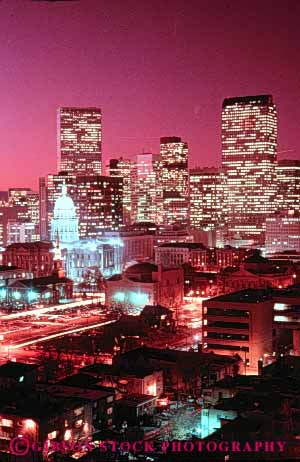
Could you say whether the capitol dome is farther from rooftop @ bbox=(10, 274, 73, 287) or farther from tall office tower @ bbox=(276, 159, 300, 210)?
tall office tower @ bbox=(276, 159, 300, 210)

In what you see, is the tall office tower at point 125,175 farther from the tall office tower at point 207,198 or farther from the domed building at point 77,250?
the domed building at point 77,250

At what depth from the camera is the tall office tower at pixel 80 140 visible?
77875 mm

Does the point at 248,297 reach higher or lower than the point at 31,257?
higher

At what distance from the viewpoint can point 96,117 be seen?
78.4 metres

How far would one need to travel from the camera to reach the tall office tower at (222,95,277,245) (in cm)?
6956

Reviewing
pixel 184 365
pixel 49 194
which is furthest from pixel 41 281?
pixel 49 194

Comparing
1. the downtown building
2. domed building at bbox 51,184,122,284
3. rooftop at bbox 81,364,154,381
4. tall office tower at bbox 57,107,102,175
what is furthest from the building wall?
tall office tower at bbox 57,107,102,175

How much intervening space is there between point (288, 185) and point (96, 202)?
21.6 metres

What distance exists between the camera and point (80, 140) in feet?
257

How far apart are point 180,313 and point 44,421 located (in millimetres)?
15458

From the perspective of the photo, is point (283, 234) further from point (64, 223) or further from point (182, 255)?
point (64, 223)

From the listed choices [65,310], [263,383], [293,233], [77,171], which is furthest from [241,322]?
[77,171]

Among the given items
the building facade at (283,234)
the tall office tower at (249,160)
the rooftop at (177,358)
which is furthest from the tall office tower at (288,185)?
the rooftop at (177,358)

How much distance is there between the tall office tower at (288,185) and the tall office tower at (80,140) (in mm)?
18765
